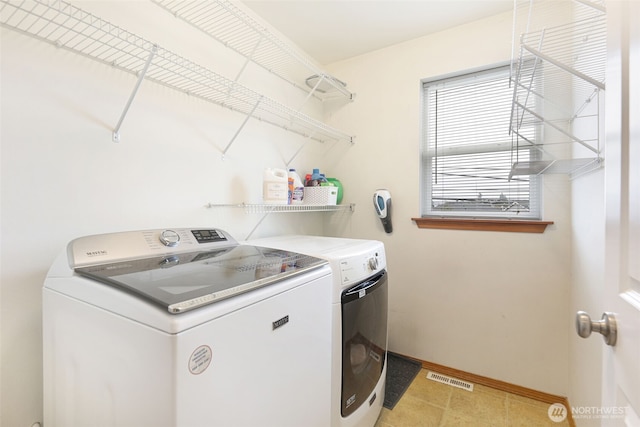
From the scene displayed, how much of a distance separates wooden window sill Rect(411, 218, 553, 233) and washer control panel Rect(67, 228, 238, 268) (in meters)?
1.50

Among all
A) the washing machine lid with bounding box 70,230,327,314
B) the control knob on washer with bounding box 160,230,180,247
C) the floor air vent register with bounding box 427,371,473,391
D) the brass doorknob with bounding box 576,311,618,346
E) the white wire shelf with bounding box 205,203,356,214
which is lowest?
the floor air vent register with bounding box 427,371,473,391

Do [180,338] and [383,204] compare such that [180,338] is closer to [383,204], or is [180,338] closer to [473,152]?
[383,204]

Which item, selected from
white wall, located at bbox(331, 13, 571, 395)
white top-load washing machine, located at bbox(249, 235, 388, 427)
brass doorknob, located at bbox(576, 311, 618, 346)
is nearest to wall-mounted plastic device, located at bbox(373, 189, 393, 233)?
white wall, located at bbox(331, 13, 571, 395)

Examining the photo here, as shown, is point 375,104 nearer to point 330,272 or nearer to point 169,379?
point 330,272

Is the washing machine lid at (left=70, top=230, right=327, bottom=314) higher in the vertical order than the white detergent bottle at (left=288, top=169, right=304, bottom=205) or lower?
lower

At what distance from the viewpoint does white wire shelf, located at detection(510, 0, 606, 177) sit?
114 centimetres

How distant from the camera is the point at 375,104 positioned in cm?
239

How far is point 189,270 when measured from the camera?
36.3 inches

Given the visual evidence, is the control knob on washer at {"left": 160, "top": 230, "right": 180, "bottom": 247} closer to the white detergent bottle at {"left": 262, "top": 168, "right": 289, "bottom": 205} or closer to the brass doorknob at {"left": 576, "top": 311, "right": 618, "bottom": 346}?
the white detergent bottle at {"left": 262, "top": 168, "right": 289, "bottom": 205}

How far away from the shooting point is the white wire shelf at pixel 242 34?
1.42 meters

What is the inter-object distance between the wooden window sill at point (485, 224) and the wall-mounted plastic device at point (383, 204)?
204 mm

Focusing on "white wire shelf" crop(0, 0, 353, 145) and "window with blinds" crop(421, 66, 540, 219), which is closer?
"white wire shelf" crop(0, 0, 353, 145)

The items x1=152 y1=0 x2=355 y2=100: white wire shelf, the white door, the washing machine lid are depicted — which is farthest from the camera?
x1=152 y1=0 x2=355 y2=100: white wire shelf

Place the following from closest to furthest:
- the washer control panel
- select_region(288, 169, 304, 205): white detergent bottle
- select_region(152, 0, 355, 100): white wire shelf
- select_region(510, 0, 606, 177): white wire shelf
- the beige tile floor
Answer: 1. the washer control panel
2. select_region(510, 0, 606, 177): white wire shelf
3. select_region(152, 0, 355, 100): white wire shelf
4. the beige tile floor
5. select_region(288, 169, 304, 205): white detergent bottle
